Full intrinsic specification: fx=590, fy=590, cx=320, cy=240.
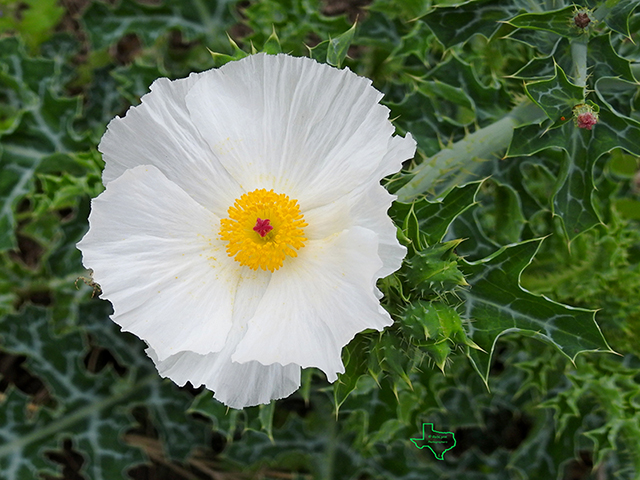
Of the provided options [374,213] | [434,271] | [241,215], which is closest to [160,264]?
[241,215]

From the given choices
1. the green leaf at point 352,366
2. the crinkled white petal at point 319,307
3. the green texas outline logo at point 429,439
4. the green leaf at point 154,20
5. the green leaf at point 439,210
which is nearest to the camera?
the crinkled white petal at point 319,307

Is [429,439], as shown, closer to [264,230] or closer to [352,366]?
[352,366]

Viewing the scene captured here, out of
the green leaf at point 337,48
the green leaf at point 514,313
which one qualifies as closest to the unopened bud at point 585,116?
the green leaf at point 514,313

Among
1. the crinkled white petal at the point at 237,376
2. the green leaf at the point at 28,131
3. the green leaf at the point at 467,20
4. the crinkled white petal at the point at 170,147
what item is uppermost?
the green leaf at the point at 28,131

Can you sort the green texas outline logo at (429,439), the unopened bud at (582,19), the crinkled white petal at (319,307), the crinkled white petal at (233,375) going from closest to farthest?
1. the crinkled white petal at (319,307)
2. the crinkled white petal at (233,375)
3. the unopened bud at (582,19)
4. the green texas outline logo at (429,439)

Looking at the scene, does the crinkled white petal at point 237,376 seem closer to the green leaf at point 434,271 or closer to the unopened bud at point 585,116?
the green leaf at point 434,271

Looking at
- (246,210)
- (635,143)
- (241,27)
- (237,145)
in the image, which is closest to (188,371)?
(246,210)
